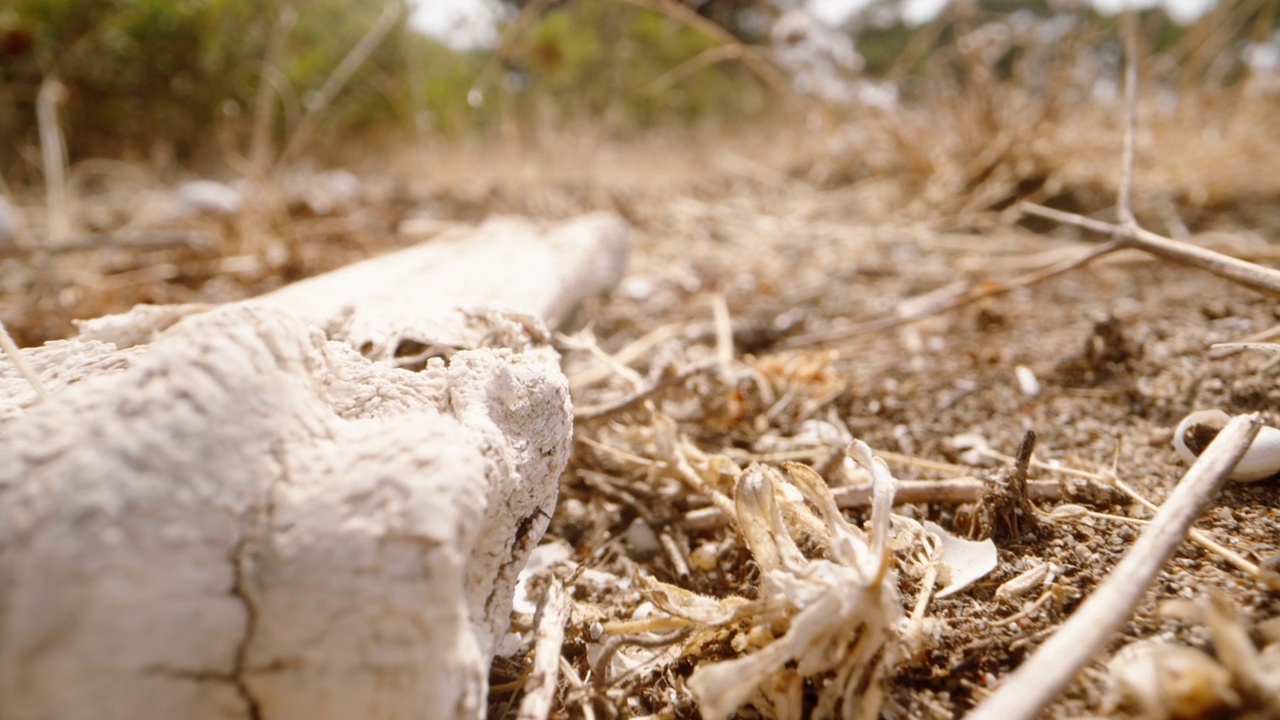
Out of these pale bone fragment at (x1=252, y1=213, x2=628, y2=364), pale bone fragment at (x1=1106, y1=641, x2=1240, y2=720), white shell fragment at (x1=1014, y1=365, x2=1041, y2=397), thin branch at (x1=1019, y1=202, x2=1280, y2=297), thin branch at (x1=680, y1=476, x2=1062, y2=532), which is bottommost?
thin branch at (x1=680, y1=476, x2=1062, y2=532)

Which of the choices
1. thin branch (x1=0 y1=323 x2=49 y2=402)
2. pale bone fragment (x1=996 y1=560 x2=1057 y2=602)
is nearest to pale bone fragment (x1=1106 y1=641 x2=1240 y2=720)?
pale bone fragment (x1=996 y1=560 x2=1057 y2=602)

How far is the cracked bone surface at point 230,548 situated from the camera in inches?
21.5

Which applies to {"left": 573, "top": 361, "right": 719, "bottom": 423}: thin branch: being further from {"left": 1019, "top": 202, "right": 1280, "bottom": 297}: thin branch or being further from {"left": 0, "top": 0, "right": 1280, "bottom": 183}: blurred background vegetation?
{"left": 0, "top": 0, "right": 1280, "bottom": 183}: blurred background vegetation

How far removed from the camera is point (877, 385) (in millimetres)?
1700

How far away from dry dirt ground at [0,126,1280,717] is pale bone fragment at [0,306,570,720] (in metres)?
0.28

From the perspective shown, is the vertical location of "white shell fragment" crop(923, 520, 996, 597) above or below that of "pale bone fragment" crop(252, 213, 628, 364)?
below

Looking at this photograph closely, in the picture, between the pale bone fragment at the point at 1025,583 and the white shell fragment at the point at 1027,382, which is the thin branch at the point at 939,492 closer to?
the pale bone fragment at the point at 1025,583

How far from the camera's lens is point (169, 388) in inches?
24.2

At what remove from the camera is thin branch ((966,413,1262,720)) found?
0.56m

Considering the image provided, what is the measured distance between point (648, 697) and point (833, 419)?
0.83m

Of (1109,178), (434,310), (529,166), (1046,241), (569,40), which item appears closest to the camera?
(434,310)

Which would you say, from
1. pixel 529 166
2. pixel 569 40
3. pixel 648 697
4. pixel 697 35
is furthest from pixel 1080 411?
pixel 697 35

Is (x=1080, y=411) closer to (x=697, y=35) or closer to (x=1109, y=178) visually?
(x=1109, y=178)

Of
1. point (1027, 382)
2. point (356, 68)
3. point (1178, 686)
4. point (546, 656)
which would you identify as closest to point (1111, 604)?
point (1178, 686)
